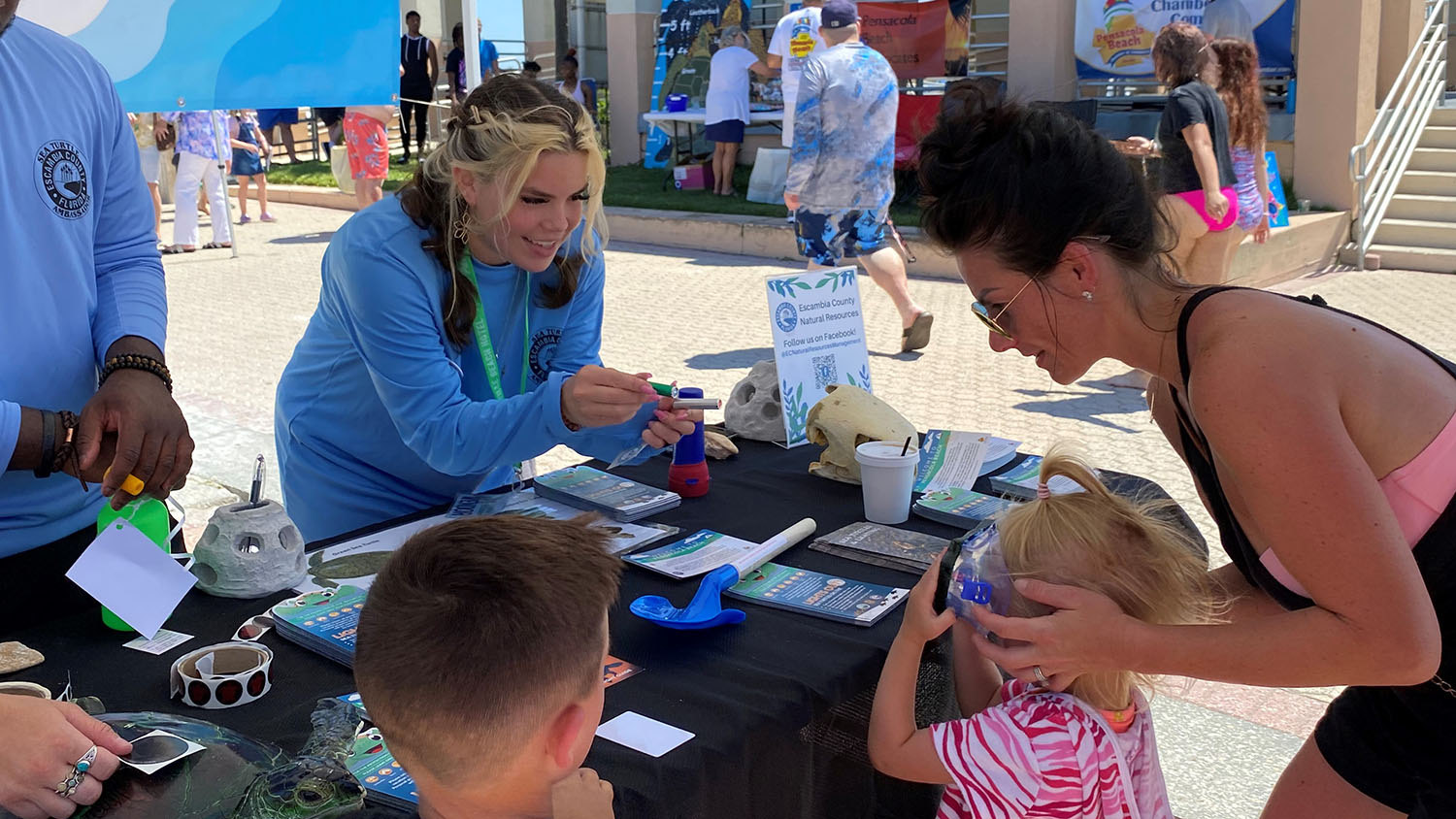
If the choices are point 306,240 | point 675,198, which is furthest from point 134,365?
point 675,198

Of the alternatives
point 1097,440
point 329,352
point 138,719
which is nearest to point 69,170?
point 329,352

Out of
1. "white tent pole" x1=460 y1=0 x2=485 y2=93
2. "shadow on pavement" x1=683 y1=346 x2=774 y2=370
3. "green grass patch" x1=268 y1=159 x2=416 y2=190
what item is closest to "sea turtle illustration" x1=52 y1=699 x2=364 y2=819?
"white tent pole" x1=460 y1=0 x2=485 y2=93

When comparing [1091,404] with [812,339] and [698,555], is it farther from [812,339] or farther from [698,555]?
[698,555]

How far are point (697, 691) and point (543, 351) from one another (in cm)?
116

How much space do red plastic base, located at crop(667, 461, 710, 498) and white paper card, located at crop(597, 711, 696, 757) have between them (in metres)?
0.94

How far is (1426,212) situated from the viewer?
9.32 m

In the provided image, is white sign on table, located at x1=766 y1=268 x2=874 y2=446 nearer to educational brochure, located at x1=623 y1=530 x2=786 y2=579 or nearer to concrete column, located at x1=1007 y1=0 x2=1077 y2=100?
educational brochure, located at x1=623 y1=530 x2=786 y2=579

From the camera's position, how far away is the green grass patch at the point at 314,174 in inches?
587

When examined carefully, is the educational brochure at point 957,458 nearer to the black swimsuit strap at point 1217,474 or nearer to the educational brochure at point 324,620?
the black swimsuit strap at point 1217,474

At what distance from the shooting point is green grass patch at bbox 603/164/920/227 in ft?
37.5

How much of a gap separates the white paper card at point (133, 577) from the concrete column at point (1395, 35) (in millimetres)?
10210

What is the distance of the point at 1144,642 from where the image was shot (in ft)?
4.98

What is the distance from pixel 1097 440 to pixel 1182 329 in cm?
401

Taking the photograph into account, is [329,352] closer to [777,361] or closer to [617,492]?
[617,492]
